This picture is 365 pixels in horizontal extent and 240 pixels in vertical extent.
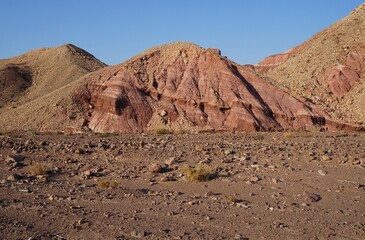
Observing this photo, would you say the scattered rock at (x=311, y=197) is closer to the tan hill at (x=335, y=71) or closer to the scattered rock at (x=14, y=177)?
the scattered rock at (x=14, y=177)

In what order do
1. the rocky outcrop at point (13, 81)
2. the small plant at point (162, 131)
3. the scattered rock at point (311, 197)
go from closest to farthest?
the scattered rock at point (311, 197) < the small plant at point (162, 131) < the rocky outcrop at point (13, 81)

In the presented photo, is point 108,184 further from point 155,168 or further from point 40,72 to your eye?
point 40,72

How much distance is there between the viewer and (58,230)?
23.4 feet

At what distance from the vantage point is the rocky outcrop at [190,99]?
2567 cm

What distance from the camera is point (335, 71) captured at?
110ft

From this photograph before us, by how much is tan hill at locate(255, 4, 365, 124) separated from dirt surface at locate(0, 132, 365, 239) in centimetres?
1559

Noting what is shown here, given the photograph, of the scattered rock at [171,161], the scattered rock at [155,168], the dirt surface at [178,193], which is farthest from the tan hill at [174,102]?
the scattered rock at [155,168]

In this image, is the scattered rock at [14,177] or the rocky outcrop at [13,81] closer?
the scattered rock at [14,177]

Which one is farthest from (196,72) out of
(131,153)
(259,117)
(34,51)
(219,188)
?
(34,51)

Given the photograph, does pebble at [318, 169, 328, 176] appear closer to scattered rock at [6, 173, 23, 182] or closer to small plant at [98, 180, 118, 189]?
small plant at [98, 180, 118, 189]

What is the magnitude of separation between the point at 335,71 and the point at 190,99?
1340 cm

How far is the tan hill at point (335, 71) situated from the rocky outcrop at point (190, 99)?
269 cm

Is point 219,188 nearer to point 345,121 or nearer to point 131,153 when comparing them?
point 131,153

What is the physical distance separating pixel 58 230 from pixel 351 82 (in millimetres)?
29990
